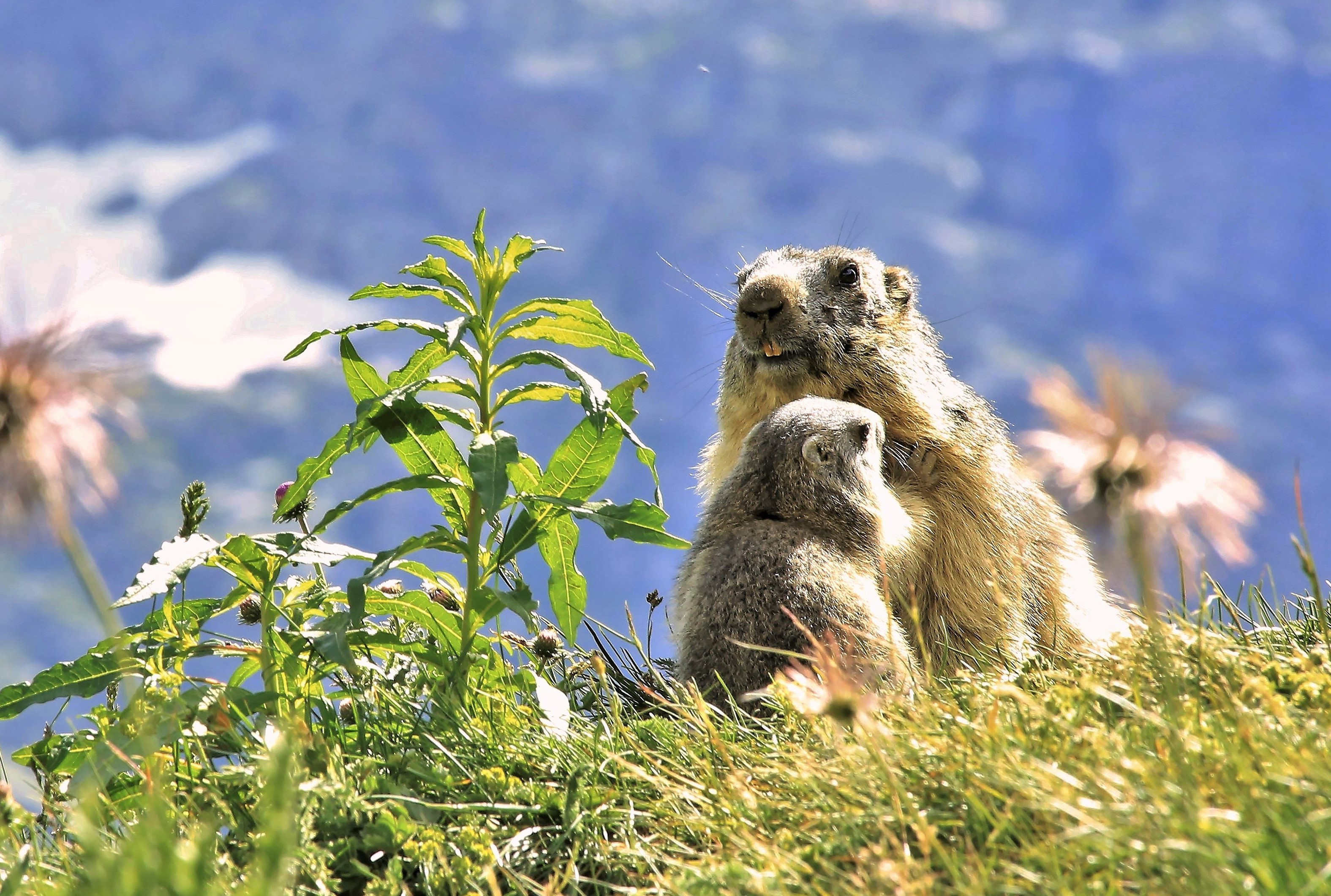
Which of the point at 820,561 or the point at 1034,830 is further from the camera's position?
the point at 820,561

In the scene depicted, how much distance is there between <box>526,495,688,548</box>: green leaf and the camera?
402cm

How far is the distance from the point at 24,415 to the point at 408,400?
1942mm

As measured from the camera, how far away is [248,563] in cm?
396

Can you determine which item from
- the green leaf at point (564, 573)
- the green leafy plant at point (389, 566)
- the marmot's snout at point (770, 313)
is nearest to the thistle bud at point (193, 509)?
the green leafy plant at point (389, 566)

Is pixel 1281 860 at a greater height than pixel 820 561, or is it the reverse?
pixel 820 561

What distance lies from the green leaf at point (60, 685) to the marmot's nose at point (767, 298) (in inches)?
127

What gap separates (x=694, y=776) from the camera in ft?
11.0

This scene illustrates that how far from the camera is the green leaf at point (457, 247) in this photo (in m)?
4.37

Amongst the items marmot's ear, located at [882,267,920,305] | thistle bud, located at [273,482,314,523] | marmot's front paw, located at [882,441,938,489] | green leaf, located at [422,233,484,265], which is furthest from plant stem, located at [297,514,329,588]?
marmot's ear, located at [882,267,920,305]

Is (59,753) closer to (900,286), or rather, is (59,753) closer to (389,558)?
(389,558)

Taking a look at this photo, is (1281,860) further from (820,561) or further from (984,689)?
(820,561)

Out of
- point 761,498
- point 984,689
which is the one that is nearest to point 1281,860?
point 984,689

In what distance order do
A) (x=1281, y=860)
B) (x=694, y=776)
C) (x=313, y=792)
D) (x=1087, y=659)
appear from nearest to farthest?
(x=1281, y=860), (x=313, y=792), (x=694, y=776), (x=1087, y=659)

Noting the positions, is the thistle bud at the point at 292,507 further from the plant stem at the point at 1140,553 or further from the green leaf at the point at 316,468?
the plant stem at the point at 1140,553
